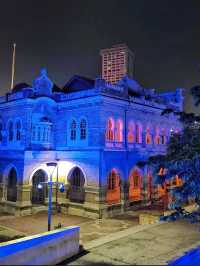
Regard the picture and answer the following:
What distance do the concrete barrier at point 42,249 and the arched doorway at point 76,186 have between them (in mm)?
12474

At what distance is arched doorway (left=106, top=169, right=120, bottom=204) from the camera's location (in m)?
26.3

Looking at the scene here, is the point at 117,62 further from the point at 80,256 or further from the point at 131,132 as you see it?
the point at 80,256

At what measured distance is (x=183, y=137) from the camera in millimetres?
12336

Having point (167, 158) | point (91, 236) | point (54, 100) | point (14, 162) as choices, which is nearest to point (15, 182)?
point (14, 162)

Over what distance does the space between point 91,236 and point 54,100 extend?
13348 millimetres

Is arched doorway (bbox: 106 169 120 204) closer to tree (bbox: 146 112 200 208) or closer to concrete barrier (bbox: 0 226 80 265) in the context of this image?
concrete barrier (bbox: 0 226 80 265)

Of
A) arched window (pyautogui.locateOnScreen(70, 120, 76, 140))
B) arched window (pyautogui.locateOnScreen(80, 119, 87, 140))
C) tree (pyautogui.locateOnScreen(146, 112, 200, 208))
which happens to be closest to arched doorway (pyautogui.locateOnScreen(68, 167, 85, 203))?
arched window (pyautogui.locateOnScreen(70, 120, 76, 140))

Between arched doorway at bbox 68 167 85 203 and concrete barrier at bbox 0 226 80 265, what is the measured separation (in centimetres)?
1247

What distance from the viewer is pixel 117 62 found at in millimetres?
106375

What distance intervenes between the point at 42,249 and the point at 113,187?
Result: 16868 mm

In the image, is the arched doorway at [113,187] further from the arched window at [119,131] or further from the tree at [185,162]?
the tree at [185,162]

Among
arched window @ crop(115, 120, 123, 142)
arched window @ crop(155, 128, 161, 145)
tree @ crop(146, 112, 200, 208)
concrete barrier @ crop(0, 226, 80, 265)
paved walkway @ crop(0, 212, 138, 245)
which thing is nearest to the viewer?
concrete barrier @ crop(0, 226, 80, 265)

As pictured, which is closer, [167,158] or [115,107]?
[167,158]

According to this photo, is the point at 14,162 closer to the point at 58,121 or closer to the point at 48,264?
the point at 58,121
